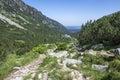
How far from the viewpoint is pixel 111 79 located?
16.5 meters

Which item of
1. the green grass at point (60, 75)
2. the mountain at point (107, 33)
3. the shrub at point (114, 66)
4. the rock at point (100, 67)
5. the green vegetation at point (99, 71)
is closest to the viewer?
the green vegetation at point (99, 71)

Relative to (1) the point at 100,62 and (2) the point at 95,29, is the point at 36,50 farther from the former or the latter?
(2) the point at 95,29

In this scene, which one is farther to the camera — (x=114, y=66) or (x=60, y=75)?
(x=114, y=66)

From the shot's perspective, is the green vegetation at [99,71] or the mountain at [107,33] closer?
the green vegetation at [99,71]

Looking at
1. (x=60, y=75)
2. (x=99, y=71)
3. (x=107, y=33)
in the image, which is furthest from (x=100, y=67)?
(x=107, y=33)

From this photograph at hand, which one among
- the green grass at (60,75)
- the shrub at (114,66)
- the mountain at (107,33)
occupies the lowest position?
the green grass at (60,75)

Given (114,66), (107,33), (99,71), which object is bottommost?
(99,71)

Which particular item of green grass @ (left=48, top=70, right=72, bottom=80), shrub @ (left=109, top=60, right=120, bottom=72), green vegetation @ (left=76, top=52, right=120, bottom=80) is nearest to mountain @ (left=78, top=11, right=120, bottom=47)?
green vegetation @ (left=76, top=52, right=120, bottom=80)

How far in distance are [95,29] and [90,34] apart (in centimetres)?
223

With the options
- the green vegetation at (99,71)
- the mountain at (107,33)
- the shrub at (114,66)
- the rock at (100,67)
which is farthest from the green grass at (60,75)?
the mountain at (107,33)

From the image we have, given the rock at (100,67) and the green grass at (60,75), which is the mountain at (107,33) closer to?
the rock at (100,67)

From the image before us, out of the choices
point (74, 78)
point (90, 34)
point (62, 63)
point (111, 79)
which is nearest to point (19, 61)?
point (62, 63)

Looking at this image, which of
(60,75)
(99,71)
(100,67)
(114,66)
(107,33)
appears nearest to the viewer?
(60,75)

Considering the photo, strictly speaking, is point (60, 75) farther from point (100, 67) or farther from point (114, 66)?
point (114, 66)
